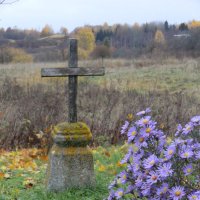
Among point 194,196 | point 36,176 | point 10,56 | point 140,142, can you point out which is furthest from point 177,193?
point 10,56

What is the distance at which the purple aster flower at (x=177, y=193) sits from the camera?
10.2 feet

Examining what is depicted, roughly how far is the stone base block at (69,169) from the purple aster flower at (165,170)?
2.92 meters

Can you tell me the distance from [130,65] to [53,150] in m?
35.4

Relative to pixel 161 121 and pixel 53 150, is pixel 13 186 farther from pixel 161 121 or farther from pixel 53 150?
pixel 161 121

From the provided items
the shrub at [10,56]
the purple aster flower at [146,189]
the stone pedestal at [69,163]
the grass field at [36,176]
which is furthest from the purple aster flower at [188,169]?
the shrub at [10,56]

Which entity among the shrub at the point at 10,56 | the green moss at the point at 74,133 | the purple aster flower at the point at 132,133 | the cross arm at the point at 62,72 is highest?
the cross arm at the point at 62,72

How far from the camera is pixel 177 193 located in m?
3.11

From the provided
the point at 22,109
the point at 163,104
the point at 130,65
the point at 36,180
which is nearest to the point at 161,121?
the point at 163,104

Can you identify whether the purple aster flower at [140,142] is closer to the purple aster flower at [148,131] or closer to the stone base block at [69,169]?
the purple aster flower at [148,131]

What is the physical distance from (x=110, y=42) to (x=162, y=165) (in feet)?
355

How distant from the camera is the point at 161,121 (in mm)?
11797

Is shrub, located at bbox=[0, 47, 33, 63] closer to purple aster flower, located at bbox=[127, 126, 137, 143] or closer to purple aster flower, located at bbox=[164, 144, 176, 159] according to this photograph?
purple aster flower, located at bbox=[127, 126, 137, 143]

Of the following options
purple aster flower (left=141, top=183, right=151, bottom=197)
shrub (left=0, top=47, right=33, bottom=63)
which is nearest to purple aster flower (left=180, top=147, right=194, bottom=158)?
purple aster flower (left=141, top=183, right=151, bottom=197)

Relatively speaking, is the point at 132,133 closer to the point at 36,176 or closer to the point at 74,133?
the point at 74,133
